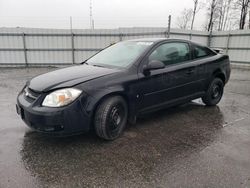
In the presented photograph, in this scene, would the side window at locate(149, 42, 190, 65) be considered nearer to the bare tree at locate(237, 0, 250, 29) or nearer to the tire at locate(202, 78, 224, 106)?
the tire at locate(202, 78, 224, 106)

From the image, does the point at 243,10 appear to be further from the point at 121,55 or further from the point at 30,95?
the point at 30,95

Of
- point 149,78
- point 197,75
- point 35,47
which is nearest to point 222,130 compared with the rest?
point 197,75

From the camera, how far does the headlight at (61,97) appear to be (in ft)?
8.87

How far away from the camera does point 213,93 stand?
4.80 m

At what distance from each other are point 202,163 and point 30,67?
1182 centimetres

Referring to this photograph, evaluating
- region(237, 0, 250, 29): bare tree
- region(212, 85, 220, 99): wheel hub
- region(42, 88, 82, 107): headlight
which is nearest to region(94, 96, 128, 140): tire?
region(42, 88, 82, 107): headlight

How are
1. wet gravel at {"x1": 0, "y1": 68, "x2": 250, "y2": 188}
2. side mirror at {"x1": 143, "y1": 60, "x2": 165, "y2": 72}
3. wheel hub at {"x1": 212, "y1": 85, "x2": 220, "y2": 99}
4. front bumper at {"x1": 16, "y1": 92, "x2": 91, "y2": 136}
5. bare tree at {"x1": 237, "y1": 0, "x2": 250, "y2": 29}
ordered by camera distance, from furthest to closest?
bare tree at {"x1": 237, "y1": 0, "x2": 250, "y2": 29}
wheel hub at {"x1": 212, "y1": 85, "x2": 220, "y2": 99}
side mirror at {"x1": 143, "y1": 60, "x2": 165, "y2": 72}
front bumper at {"x1": 16, "y1": 92, "x2": 91, "y2": 136}
wet gravel at {"x1": 0, "y1": 68, "x2": 250, "y2": 188}

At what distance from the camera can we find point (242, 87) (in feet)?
23.6

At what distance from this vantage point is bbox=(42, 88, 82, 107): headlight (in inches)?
106

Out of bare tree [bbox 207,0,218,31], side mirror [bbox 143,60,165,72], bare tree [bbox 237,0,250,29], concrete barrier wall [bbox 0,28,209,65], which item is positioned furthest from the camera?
bare tree [bbox 207,0,218,31]

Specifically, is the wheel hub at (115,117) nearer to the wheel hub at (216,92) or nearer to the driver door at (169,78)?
the driver door at (169,78)

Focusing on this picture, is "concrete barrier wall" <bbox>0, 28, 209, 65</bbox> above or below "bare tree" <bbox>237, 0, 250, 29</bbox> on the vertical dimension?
below

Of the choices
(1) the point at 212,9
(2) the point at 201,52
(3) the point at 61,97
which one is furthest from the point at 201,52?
(1) the point at 212,9

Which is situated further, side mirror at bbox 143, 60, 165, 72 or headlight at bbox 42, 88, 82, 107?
side mirror at bbox 143, 60, 165, 72
